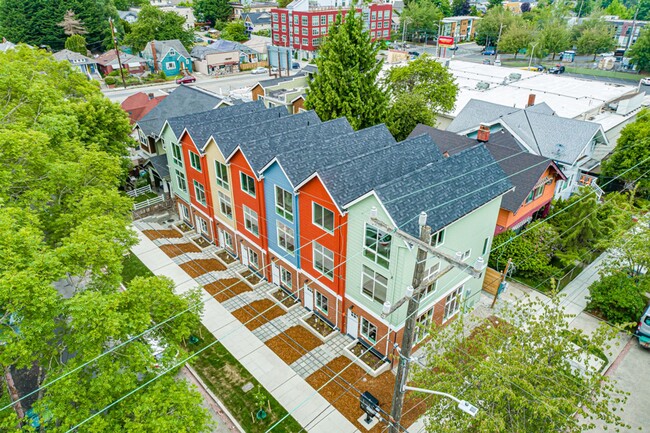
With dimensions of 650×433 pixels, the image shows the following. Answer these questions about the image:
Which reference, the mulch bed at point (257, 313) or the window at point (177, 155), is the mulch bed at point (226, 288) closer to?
the mulch bed at point (257, 313)

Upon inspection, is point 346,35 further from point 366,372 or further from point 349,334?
point 366,372

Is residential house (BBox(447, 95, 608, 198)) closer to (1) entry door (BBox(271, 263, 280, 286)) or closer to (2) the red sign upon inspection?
(1) entry door (BBox(271, 263, 280, 286))

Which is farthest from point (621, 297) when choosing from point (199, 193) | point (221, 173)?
point (199, 193)

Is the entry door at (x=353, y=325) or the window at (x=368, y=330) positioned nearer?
the window at (x=368, y=330)

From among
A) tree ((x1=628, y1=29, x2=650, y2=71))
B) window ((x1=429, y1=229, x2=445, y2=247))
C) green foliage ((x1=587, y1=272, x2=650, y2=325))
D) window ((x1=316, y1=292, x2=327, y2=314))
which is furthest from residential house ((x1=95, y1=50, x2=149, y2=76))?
tree ((x1=628, y1=29, x2=650, y2=71))

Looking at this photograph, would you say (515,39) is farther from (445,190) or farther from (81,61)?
(445,190)

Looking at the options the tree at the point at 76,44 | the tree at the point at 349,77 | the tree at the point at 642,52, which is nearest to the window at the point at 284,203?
the tree at the point at 349,77
